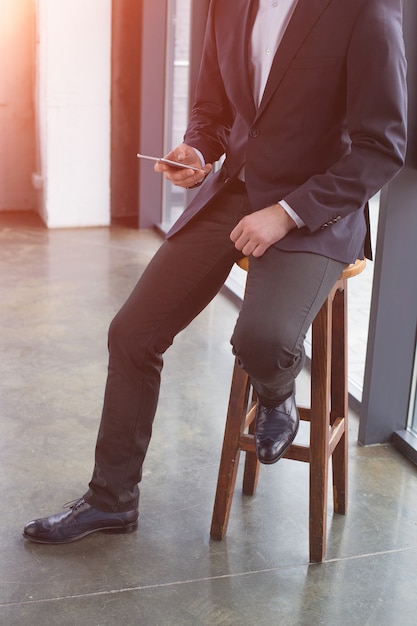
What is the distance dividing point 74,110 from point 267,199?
13.2 ft

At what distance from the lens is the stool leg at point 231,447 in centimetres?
233

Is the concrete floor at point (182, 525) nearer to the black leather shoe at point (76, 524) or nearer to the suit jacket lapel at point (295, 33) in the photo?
the black leather shoe at point (76, 524)

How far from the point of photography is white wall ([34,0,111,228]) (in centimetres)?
569

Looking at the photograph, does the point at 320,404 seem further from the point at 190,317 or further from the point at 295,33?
the point at 295,33

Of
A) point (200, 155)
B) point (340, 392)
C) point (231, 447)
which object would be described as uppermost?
point (200, 155)

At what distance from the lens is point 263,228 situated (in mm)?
2033

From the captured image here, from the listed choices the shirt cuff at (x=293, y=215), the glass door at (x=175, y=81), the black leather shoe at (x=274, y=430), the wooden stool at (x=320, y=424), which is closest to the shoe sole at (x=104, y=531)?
the wooden stool at (x=320, y=424)

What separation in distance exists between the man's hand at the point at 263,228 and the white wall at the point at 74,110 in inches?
161

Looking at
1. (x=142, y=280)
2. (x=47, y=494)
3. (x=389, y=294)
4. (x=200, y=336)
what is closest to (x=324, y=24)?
(x=142, y=280)

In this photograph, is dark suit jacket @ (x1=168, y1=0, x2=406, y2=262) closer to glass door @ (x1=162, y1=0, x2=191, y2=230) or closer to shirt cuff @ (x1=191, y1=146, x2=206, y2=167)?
shirt cuff @ (x1=191, y1=146, x2=206, y2=167)

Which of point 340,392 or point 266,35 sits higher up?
point 266,35

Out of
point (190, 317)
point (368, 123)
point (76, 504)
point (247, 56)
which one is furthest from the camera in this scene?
point (76, 504)

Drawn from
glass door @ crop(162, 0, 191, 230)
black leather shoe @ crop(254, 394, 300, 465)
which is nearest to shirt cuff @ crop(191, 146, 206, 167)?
black leather shoe @ crop(254, 394, 300, 465)

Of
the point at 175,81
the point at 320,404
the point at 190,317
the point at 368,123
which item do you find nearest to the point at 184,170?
the point at 190,317
